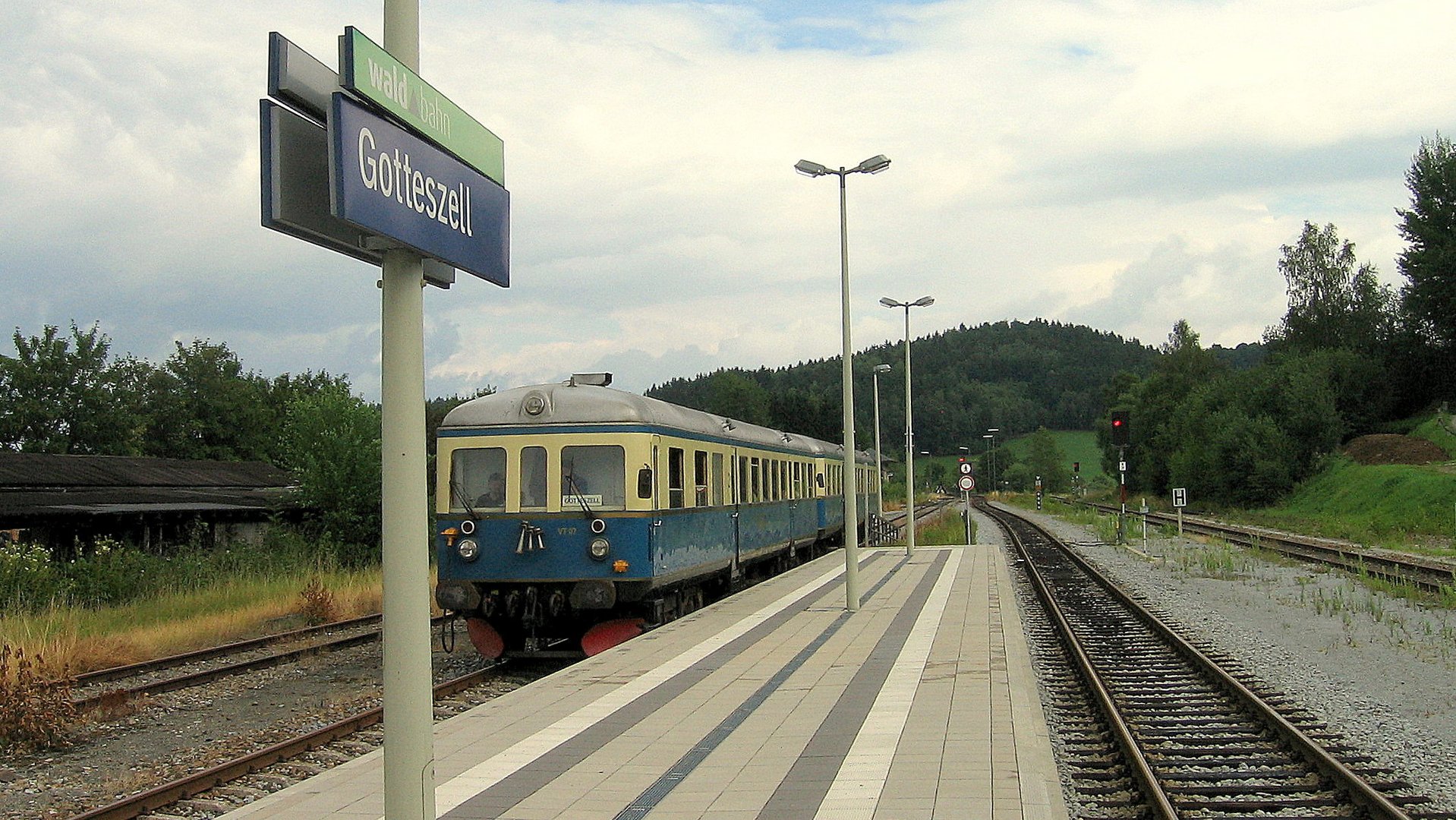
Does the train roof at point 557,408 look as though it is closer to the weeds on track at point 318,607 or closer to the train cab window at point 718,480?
the train cab window at point 718,480

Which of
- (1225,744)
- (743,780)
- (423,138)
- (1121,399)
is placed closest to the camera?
(423,138)

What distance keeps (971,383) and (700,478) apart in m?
128

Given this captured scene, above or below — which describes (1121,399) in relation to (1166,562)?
above

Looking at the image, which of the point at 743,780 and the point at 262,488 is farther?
the point at 262,488

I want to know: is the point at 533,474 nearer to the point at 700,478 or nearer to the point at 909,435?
the point at 700,478

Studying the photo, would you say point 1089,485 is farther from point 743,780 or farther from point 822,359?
point 743,780

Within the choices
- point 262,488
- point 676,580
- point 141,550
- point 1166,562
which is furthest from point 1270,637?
point 262,488

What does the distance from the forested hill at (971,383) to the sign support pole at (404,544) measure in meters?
95.5

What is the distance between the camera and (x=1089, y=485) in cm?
11275

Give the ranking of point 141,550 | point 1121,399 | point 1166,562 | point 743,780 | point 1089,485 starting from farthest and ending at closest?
1. point 1089,485
2. point 1121,399
3. point 1166,562
4. point 141,550
5. point 743,780

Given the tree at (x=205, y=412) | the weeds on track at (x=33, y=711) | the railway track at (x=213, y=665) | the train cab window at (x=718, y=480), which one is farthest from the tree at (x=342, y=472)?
the tree at (x=205, y=412)

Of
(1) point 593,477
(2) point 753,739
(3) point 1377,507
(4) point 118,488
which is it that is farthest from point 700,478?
(3) point 1377,507

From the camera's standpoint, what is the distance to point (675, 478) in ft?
48.3

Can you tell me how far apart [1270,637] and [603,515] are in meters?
8.51
